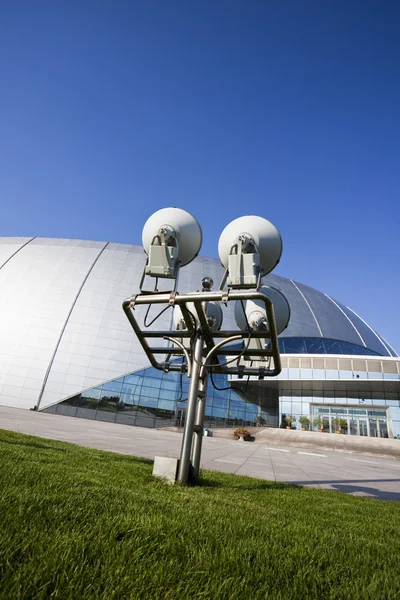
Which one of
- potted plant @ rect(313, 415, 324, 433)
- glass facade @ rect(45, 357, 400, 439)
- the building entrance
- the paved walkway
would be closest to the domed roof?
glass facade @ rect(45, 357, 400, 439)

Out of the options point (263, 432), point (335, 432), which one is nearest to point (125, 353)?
point (263, 432)

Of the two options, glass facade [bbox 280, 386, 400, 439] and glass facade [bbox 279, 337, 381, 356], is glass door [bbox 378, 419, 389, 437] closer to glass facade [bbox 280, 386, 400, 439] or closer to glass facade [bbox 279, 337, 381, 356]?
glass facade [bbox 280, 386, 400, 439]

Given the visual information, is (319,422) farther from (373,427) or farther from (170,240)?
(170,240)

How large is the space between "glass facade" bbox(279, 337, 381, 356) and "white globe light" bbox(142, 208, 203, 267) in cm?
3467

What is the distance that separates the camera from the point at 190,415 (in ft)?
15.9

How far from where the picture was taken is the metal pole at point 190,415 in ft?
15.1

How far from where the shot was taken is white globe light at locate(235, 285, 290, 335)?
5.48 m

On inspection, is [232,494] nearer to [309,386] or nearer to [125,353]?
[125,353]

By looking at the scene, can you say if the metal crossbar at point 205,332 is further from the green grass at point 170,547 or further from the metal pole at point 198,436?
the green grass at point 170,547

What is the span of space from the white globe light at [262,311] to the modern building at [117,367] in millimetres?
28232

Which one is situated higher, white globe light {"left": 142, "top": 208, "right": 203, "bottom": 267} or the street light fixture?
white globe light {"left": 142, "top": 208, "right": 203, "bottom": 267}

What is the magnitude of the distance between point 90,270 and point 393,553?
4120 centimetres

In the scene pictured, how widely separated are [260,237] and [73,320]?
110 ft

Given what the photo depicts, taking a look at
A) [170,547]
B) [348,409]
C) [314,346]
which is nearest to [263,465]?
[170,547]
